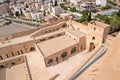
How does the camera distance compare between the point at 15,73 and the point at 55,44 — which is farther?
the point at 55,44

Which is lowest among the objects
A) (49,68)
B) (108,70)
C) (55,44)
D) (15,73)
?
(15,73)

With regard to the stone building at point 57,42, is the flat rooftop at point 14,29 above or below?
below

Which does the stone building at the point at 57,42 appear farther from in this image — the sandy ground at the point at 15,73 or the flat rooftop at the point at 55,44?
the sandy ground at the point at 15,73

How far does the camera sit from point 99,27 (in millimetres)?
20312

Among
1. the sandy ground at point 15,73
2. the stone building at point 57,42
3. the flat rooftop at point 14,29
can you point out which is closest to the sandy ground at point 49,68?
the stone building at point 57,42

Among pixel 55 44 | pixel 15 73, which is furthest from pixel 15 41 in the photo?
pixel 55 44

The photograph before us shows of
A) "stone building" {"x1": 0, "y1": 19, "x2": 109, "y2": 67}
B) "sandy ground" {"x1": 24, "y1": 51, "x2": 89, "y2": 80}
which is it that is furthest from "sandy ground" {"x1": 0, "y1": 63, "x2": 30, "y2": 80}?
"stone building" {"x1": 0, "y1": 19, "x2": 109, "y2": 67}

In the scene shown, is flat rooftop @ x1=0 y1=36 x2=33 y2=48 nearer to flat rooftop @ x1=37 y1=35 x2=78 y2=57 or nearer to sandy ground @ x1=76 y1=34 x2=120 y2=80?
flat rooftop @ x1=37 y1=35 x2=78 y2=57

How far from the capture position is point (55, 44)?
2286 cm

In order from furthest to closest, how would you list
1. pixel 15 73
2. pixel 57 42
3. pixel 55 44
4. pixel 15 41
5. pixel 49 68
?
pixel 15 41 < pixel 57 42 < pixel 55 44 < pixel 15 73 < pixel 49 68

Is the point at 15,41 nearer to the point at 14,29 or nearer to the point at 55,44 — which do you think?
the point at 55,44

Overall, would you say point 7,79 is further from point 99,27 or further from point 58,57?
point 99,27

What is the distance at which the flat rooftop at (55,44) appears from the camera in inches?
821

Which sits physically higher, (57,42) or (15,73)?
(57,42)
